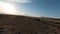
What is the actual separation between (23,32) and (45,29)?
0.25 m

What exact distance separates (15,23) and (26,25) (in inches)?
4.8

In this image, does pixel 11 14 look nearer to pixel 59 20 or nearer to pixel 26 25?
pixel 26 25

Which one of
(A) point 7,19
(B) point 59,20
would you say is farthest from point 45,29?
(A) point 7,19

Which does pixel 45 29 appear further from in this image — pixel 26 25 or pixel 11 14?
pixel 11 14

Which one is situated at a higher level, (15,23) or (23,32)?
(15,23)

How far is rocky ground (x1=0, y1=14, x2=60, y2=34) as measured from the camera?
1.15 meters

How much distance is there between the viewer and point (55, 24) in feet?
4.05

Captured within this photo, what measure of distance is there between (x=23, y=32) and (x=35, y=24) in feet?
0.53

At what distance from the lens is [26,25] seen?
1.18 metres

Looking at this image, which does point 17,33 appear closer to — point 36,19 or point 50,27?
point 36,19

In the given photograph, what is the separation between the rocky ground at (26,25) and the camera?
3.79 feet

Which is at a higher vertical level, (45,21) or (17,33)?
(45,21)

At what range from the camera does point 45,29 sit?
123cm

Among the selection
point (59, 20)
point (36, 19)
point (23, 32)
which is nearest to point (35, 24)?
Result: point (36, 19)
